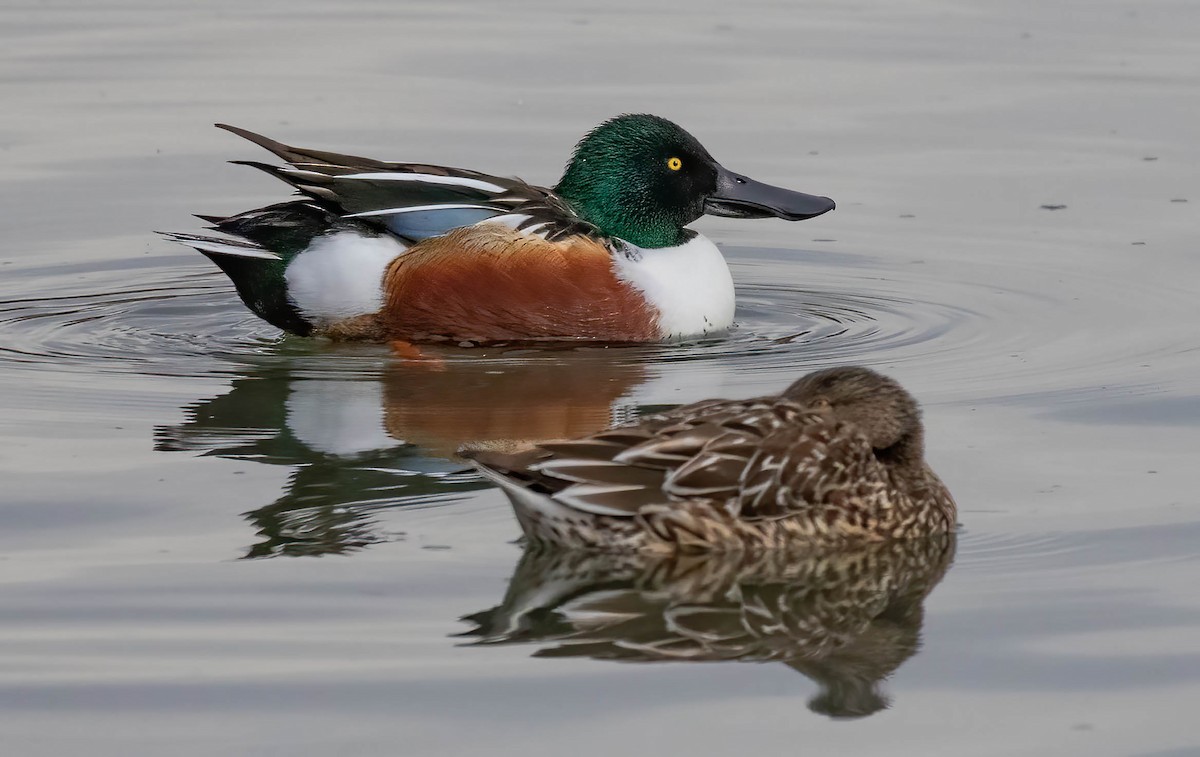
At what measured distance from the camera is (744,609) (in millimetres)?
6066

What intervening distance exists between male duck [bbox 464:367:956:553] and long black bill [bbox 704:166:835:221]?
12.3 feet

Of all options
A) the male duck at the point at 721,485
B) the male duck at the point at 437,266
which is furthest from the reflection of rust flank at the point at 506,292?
the male duck at the point at 721,485

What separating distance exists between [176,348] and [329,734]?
15.4 feet

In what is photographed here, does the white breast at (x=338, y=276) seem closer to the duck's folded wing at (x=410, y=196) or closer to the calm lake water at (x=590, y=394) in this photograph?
the duck's folded wing at (x=410, y=196)

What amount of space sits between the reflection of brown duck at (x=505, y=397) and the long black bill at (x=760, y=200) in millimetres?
1298

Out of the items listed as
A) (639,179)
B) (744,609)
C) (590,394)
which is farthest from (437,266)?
(744,609)

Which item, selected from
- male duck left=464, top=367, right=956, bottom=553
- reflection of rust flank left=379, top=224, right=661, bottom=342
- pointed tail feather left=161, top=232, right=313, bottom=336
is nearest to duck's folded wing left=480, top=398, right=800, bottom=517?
male duck left=464, top=367, right=956, bottom=553

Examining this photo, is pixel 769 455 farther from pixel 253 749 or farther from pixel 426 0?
pixel 426 0

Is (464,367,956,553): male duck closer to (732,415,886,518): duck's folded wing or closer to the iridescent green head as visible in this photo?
(732,415,886,518): duck's folded wing

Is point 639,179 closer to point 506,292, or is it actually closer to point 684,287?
point 684,287

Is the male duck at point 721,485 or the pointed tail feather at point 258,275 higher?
the pointed tail feather at point 258,275

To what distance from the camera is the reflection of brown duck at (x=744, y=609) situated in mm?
5680

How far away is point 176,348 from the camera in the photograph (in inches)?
375

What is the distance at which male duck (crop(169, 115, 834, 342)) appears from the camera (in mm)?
9664
